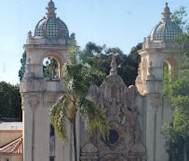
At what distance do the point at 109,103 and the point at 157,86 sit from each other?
370cm

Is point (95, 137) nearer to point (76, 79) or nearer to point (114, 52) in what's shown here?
point (76, 79)

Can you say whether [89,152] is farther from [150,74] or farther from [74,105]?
[74,105]

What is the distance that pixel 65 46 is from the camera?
149 feet

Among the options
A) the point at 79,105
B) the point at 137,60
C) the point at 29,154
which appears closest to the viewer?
the point at 79,105

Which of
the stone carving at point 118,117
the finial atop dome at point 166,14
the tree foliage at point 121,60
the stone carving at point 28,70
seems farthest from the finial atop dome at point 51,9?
the tree foliage at point 121,60

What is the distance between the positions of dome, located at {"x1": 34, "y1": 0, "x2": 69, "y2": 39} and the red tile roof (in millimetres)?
8079

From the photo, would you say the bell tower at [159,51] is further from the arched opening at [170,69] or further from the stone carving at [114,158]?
the stone carving at [114,158]

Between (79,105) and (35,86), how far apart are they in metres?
8.85

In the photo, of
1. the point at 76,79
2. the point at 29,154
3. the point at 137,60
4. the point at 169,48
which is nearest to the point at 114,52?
the point at 137,60

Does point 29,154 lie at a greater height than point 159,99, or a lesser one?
lesser

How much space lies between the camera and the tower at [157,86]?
1834 inches

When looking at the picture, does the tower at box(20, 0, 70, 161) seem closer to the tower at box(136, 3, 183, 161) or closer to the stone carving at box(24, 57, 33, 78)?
the stone carving at box(24, 57, 33, 78)

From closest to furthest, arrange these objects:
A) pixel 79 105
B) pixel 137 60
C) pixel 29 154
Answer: pixel 79 105, pixel 29 154, pixel 137 60

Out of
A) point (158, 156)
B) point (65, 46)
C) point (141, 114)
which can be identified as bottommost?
point (158, 156)
